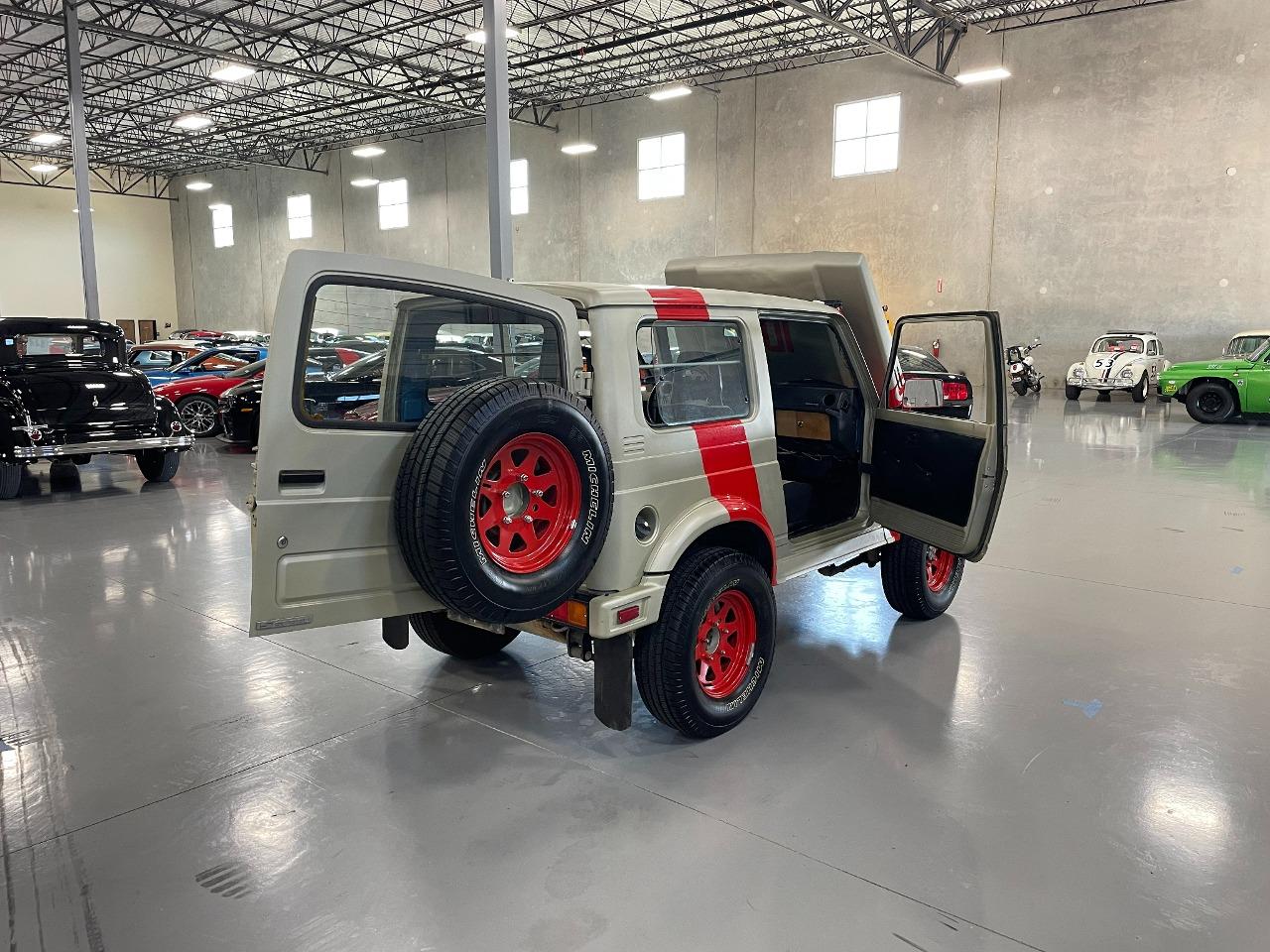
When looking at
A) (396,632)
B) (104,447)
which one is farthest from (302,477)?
(104,447)

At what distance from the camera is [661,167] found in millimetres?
24656

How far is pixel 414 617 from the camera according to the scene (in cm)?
387

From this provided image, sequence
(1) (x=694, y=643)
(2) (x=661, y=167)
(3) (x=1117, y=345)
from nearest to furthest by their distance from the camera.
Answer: (1) (x=694, y=643)
(3) (x=1117, y=345)
(2) (x=661, y=167)

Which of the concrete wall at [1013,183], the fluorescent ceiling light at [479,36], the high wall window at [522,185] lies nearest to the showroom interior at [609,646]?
the fluorescent ceiling light at [479,36]

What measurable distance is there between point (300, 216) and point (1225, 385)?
30440mm

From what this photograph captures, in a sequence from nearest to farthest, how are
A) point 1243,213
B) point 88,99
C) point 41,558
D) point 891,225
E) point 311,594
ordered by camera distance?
1. point 311,594
2. point 41,558
3. point 1243,213
4. point 891,225
5. point 88,99

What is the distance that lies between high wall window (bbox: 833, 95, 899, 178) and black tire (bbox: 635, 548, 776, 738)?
20046 millimetres

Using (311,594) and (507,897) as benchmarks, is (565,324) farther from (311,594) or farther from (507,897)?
(507,897)

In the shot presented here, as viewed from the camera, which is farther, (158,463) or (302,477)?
(158,463)

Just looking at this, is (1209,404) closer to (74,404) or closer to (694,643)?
(694,643)

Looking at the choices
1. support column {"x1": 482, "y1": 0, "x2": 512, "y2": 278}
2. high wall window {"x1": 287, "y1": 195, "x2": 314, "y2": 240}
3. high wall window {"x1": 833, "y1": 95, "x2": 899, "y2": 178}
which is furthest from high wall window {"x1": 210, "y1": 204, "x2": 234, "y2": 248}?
support column {"x1": 482, "y1": 0, "x2": 512, "y2": 278}

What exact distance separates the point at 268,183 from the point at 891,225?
24495mm

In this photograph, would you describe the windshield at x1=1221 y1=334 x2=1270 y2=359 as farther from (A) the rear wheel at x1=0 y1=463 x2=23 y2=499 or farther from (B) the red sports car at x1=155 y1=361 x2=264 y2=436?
(A) the rear wheel at x1=0 y1=463 x2=23 y2=499

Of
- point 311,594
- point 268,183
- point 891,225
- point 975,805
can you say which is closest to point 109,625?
point 311,594
